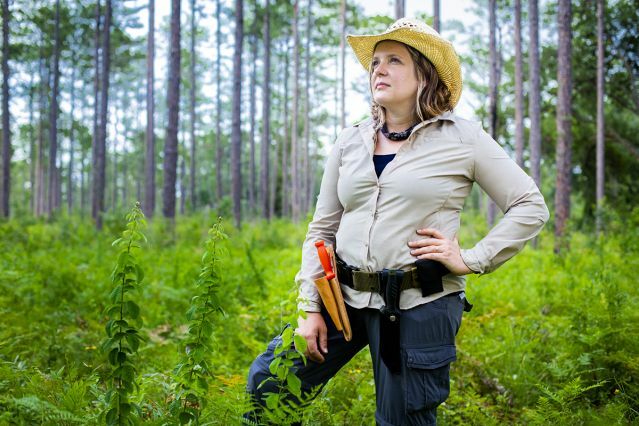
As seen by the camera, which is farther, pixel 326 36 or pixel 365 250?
pixel 326 36

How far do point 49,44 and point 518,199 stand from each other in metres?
31.7

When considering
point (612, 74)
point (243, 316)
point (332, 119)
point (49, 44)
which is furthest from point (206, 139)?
point (243, 316)

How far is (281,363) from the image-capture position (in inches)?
93.4

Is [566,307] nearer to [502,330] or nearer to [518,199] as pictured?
[502,330]

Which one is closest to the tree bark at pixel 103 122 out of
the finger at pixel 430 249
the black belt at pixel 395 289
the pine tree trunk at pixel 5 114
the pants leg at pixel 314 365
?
the pine tree trunk at pixel 5 114

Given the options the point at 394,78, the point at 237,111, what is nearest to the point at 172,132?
the point at 237,111

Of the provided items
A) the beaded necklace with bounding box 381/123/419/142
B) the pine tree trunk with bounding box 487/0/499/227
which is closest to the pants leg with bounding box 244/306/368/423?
Answer: the beaded necklace with bounding box 381/123/419/142

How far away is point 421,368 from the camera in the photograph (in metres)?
2.22

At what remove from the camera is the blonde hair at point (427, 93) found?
246cm

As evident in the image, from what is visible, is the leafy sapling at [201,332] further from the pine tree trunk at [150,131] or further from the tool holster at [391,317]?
the pine tree trunk at [150,131]

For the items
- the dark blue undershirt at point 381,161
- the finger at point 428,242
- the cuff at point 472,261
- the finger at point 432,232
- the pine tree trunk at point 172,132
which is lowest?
the cuff at point 472,261

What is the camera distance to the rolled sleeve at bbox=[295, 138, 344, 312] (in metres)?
2.55

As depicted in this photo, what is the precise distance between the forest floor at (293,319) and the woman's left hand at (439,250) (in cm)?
59

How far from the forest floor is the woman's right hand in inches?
6.4
